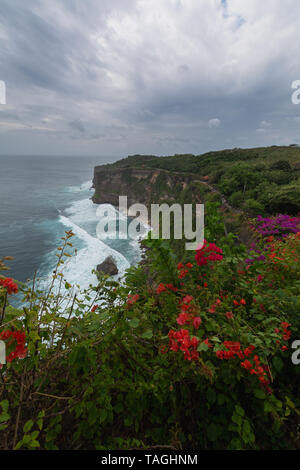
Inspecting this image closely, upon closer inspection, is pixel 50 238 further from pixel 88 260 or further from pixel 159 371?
pixel 159 371

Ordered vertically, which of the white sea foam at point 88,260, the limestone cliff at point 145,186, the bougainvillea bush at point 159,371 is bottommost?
the white sea foam at point 88,260

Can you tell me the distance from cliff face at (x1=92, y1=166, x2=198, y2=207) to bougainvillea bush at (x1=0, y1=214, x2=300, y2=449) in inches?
1751

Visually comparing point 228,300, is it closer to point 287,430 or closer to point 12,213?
point 287,430

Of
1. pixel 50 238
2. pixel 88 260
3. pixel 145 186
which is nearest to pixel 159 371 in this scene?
pixel 88 260

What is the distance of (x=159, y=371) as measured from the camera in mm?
1822

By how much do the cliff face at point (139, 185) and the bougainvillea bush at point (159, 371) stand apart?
4447 centimetres

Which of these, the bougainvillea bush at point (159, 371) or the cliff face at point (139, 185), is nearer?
the bougainvillea bush at point (159, 371)

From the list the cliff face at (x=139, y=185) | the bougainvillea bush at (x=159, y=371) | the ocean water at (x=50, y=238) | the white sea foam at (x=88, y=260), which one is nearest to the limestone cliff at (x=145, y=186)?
the cliff face at (x=139, y=185)

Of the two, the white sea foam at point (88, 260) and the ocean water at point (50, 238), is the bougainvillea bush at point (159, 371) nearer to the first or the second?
the ocean water at point (50, 238)

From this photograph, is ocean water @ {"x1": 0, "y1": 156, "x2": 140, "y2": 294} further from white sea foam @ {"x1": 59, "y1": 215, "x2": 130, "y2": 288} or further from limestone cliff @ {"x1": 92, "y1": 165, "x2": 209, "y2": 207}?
limestone cliff @ {"x1": 92, "y1": 165, "x2": 209, "y2": 207}

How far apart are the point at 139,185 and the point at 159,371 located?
6604 cm

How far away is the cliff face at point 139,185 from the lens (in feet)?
166

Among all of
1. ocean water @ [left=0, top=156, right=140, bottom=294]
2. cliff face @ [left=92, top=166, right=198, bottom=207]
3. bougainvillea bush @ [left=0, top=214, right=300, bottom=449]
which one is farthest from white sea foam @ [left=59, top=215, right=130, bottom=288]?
cliff face @ [left=92, top=166, right=198, bottom=207]

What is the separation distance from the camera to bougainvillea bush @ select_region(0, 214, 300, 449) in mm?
1572
